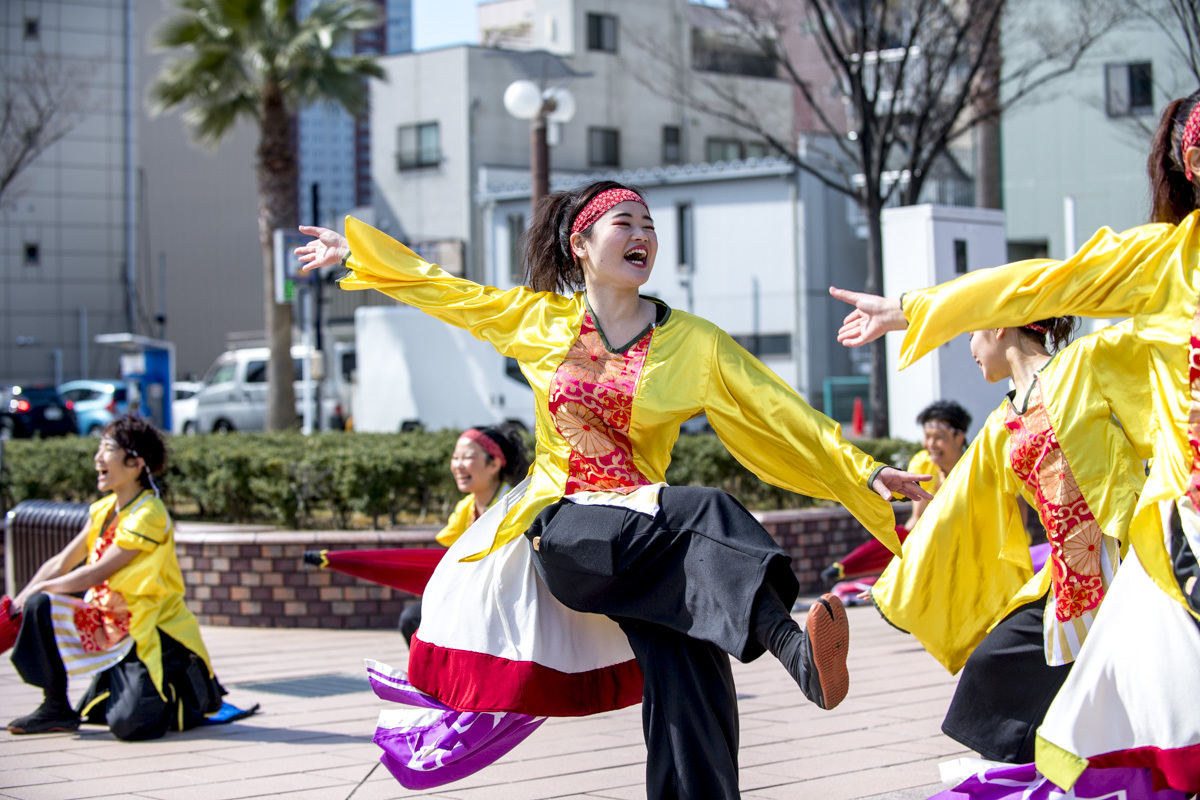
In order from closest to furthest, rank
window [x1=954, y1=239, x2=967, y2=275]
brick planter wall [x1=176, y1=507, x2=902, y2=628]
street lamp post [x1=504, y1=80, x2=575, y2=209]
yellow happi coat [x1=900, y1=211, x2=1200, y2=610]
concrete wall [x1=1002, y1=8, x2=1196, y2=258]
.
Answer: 1. yellow happi coat [x1=900, y1=211, x2=1200, y2=610]
2. brick planter wall [x1=176, y1=507, x2=902, y2=628]
3. window [x1=954, y1=239, x2=967, y2=275]
4. street lamp post [x1=504, y1=80, x2=575, y2=209]
5. concrete wall [x1=1002, y1=8, x2=1196, y2=258]

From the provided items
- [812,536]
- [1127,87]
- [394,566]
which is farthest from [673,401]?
[1127,87]

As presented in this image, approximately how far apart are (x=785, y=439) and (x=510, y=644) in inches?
38.1

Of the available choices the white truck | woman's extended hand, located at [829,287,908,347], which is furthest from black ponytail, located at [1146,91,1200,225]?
the white truck

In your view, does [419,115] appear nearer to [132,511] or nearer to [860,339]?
[132,511]

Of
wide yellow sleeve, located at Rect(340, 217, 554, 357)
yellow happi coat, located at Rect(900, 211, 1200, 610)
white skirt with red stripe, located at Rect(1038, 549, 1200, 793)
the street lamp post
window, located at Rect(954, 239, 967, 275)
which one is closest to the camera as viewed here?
white skirt with red stripe, located at Rect(1038, 549, 1200, 793)

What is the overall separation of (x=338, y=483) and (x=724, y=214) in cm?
2113

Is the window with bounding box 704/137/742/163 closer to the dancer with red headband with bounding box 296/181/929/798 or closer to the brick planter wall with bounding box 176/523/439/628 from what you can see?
the brick planter wall with bounding box 176/523/439/628

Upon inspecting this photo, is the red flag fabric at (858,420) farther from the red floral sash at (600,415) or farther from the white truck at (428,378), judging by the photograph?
the red floral sash at (600,415)

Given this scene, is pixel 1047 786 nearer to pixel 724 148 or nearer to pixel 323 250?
pixel 323 250

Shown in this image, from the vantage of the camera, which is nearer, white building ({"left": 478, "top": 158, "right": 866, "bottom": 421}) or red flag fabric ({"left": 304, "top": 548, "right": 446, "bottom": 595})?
red flag fabric ({"left": 304, "top": 548, "right": 446, "bottom": 595})

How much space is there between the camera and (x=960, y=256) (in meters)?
12.1

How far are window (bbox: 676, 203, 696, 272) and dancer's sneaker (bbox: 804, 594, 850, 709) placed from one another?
27083 mm

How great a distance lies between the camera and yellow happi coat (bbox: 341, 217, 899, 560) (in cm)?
343

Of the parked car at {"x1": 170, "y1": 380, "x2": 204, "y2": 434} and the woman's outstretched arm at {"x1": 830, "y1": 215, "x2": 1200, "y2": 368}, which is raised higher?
the parked car at {"x1": 170, "y1": 380, "x2": 204, "y2": 434}
